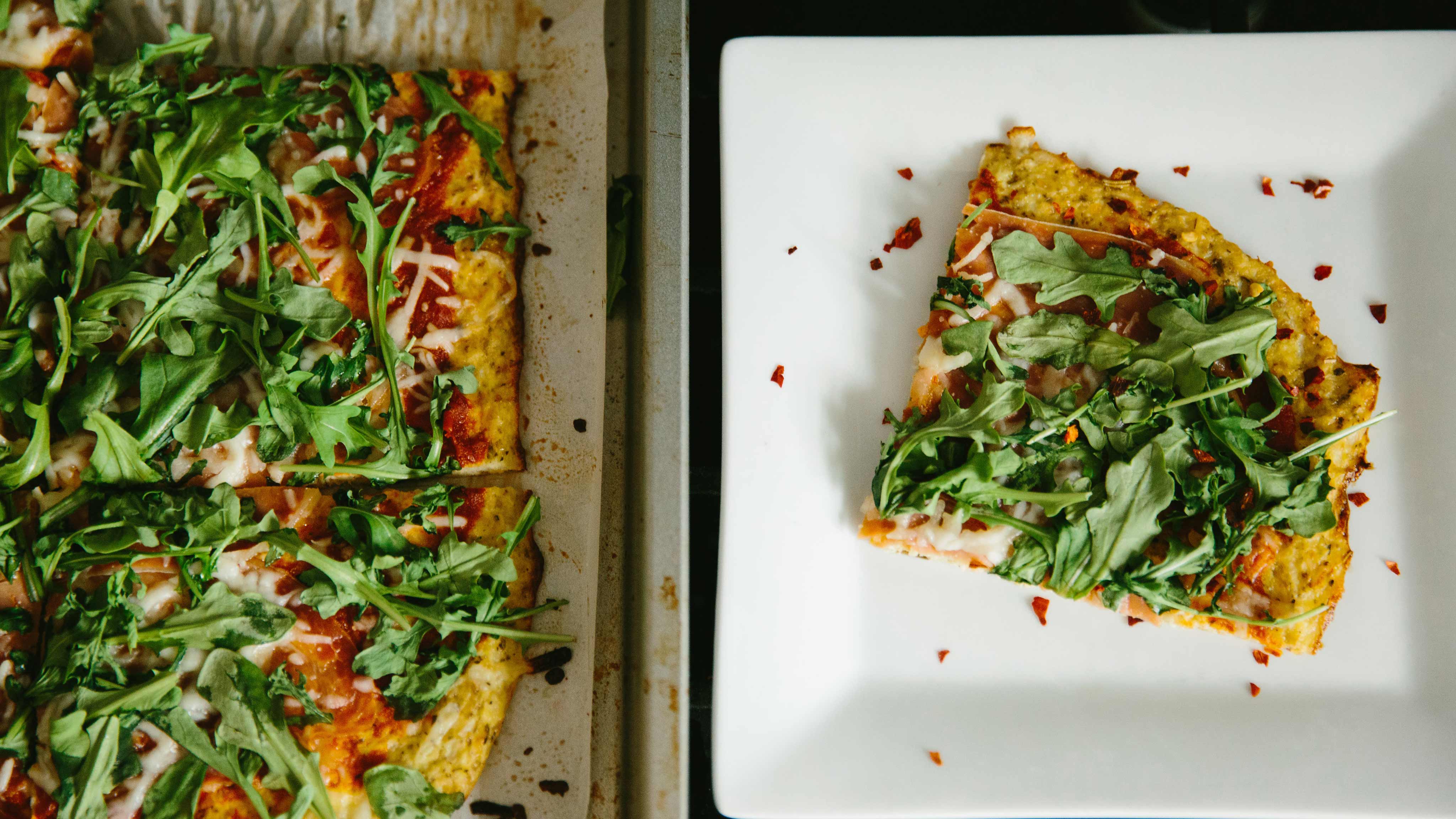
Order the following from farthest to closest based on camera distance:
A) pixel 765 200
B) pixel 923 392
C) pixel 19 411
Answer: pixel 765 200
pixel 923 392
pixel 19 411

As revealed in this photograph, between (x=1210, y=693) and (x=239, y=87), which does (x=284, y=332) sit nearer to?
(x=239, y=87)

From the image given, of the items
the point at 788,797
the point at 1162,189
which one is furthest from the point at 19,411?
the point at 1162,189

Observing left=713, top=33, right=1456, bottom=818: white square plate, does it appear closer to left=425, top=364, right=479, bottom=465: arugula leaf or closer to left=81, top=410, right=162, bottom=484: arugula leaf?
left=425, top=364, right=479, bottom=465: arugula leaf

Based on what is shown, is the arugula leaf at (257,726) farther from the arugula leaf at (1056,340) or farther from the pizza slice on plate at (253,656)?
the arugula leaf at (1056,340)

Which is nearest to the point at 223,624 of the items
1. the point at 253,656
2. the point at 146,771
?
the point at 253,656

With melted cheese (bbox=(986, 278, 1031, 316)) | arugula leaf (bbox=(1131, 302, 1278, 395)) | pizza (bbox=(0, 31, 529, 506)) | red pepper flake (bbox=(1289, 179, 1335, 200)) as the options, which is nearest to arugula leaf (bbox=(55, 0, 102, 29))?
pizza (bbox=(0, 31, 529, 506))

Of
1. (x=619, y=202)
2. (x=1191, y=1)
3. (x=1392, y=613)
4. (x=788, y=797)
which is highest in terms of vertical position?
(x=1191, y=1)

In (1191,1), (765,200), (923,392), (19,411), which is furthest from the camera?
(1191,1)

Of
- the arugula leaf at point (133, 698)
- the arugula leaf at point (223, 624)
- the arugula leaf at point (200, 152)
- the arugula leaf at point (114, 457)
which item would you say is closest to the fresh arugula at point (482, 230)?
the arugula leaf at point (200, 152)
